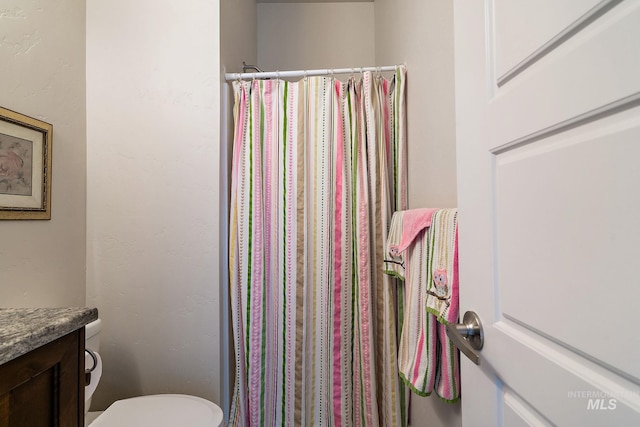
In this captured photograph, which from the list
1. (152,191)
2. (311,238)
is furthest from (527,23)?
(152,191)

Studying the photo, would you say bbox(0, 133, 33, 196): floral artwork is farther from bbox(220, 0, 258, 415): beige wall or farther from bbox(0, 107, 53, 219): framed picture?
bbox(220, 0, 258, 415): beige wall

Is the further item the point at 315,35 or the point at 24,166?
the point at 315,35

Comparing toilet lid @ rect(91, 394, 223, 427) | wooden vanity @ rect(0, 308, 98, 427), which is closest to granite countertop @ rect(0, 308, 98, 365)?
wooden vanity @ rect(0, 308, 98, 427)

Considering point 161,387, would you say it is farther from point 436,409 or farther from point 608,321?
point 608,321

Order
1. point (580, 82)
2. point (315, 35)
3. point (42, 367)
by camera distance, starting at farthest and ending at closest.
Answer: point (315, 35) < point (42, 367) < point (580, 82)

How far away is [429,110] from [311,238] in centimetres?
72

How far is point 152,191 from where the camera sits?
48.7 inches

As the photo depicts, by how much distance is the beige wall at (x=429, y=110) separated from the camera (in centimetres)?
80

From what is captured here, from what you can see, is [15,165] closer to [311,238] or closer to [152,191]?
[152,191]

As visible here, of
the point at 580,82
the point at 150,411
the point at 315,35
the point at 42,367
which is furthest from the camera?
the point at 315,35

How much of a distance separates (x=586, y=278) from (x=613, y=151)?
151 mm

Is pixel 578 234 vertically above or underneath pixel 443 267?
above

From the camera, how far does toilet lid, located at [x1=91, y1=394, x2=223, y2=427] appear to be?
3.06 feet

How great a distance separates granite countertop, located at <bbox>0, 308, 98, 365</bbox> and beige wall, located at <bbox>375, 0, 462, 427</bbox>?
0.98 meters
